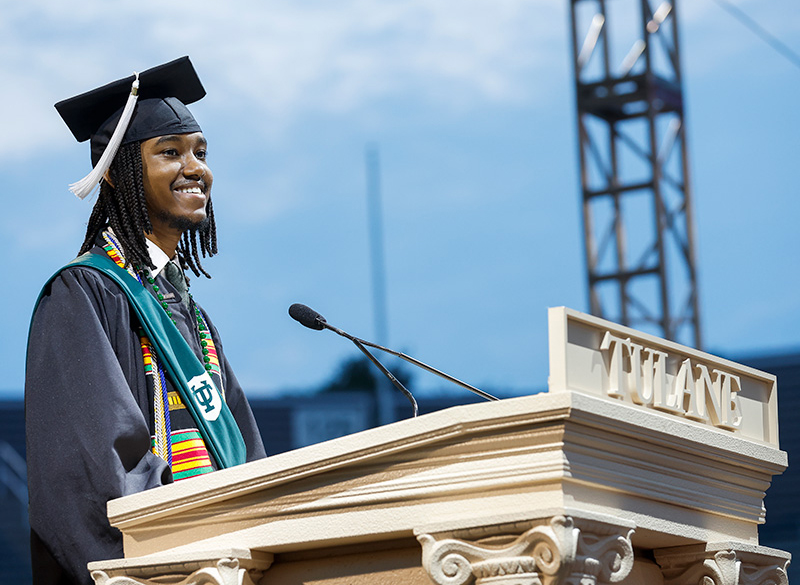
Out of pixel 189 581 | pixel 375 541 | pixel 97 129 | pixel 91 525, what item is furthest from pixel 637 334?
pixel 97 129

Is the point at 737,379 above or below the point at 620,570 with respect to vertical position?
above

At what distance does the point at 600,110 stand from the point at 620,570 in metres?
10.1

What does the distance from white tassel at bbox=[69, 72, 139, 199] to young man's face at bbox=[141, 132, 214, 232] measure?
6 cm

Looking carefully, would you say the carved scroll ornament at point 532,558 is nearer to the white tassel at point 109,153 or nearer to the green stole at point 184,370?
the green stole at point 184,370

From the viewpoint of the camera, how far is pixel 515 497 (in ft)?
6.12

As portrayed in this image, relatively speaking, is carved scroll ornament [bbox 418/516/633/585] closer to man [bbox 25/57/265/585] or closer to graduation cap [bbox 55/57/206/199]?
man [bbox 25/57/265/585]

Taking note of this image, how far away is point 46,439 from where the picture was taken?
2418 millimetres

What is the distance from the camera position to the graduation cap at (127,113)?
292cm

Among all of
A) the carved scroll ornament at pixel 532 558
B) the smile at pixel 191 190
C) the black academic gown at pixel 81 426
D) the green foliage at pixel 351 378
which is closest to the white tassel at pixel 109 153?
the smile at pixel 191 190

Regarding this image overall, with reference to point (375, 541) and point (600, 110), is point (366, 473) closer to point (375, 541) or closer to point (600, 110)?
point (375, 541)

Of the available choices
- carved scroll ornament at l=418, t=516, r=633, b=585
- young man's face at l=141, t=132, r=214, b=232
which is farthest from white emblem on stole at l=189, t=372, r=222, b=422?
carved scroll ornament at l=418, t=516, r=633, b=585

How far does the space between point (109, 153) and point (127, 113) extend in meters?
0.09

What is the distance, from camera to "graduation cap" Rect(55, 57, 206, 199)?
2922mm

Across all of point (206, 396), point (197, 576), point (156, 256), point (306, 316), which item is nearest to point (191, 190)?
point (156, 256)
